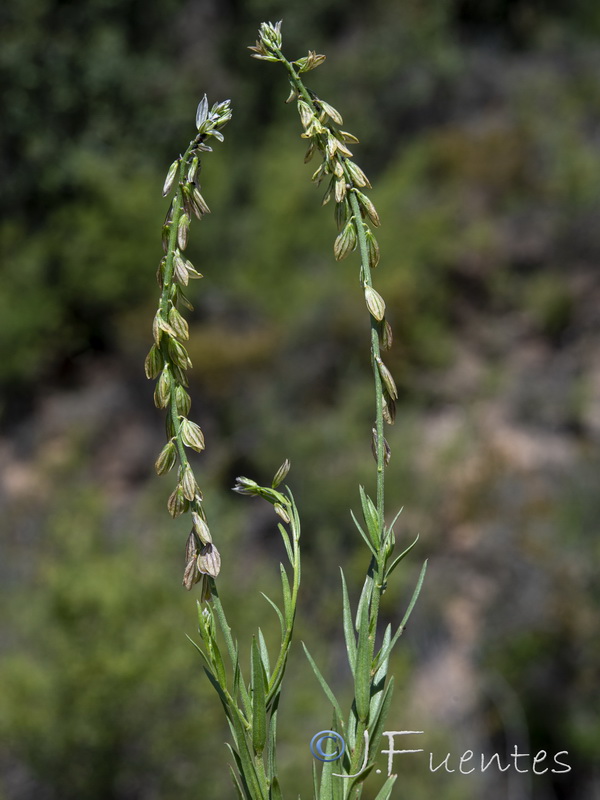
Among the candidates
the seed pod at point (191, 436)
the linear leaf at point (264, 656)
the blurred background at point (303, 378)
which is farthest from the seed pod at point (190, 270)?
the blurred background at point (303, 378)

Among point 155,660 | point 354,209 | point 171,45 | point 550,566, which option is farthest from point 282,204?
point 354,209

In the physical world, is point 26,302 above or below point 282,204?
below

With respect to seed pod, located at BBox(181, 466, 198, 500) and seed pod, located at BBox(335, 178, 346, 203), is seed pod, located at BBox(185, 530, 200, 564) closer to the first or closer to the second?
seed pod, located at BBox(181, 466, 198, 500)

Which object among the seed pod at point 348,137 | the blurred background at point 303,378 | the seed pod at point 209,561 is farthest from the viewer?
the blurred background at point 303,378

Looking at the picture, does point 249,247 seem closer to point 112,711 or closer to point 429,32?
point 429,32

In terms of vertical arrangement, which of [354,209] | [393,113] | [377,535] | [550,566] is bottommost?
[377,535]

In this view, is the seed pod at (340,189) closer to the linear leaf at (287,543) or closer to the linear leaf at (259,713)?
the linear leaf at (287,543)

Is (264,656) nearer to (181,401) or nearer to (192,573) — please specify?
(192,573)
